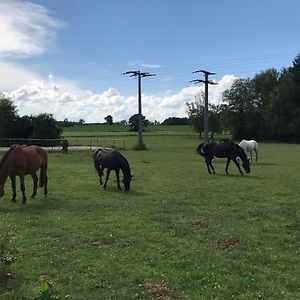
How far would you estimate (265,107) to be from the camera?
8588cm

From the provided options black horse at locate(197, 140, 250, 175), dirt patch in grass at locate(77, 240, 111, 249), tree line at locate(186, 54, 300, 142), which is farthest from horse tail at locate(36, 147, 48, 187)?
tree line at locate(186, 54, 300, 142)

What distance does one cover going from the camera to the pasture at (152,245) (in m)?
6.46

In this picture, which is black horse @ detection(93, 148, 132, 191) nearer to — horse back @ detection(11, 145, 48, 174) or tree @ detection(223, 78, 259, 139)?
horse back @ detection(11, 145, 48, 174)

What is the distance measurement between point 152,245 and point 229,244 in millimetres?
1561

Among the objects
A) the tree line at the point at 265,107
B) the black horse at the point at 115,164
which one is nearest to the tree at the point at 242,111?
the tree line at the point at 265,107

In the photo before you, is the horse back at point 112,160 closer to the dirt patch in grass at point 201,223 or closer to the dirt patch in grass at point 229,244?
the dirt patch in grass at point 201,223

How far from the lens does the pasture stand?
Result: 646cm

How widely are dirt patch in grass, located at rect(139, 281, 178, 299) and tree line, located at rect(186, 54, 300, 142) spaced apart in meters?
76.8

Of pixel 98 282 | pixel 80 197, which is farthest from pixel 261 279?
pixel 80 197

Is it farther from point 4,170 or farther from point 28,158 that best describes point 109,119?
point 4,170

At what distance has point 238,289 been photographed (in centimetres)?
641

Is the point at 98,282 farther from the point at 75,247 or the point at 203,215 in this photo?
the point at 203,215

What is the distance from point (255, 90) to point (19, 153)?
8144 centimetres

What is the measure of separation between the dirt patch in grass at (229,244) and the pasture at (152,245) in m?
0.02
